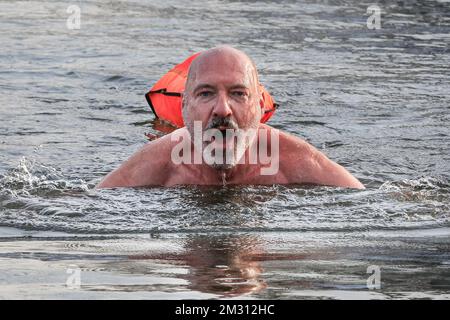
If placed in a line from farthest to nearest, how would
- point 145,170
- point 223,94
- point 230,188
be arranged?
1. point 145,170
2. point 230,188
3. point 223,94

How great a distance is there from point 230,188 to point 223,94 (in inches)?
25.7

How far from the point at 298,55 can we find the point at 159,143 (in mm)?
4891

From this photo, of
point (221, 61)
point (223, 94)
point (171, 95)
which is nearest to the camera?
point (223, 94)

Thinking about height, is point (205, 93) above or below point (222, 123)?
above

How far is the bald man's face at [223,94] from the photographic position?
7.11 metres

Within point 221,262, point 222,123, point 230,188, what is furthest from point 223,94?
point 221,262

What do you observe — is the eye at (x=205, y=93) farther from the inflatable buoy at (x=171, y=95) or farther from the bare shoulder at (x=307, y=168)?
the inflatable buoy at (x=171, y=95)

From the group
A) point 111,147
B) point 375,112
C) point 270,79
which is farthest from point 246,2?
point 111,147

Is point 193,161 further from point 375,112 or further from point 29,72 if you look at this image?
point 29,72

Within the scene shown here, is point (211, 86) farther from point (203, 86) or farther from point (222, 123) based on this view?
point (222, 123)

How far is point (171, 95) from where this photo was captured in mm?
9492

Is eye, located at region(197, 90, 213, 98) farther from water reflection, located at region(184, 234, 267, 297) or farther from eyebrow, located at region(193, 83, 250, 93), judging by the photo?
water reflection, located at region(184, 234, 267, 297)

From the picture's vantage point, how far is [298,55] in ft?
40.9

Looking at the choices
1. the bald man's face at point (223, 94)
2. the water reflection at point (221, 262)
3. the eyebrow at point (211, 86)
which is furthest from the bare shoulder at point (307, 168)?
the water reflection at point (221, 262)
